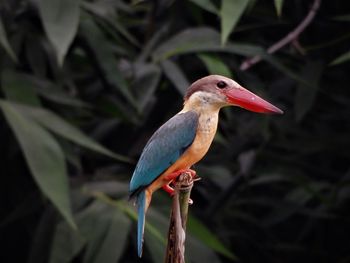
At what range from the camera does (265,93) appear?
5141mm

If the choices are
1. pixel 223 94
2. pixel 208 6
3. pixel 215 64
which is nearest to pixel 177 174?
pixel 223 94

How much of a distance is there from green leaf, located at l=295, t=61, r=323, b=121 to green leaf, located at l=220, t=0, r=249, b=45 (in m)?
0.81

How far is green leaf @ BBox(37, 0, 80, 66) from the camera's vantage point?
14.7 feet

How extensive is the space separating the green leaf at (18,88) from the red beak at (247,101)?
1873 mm

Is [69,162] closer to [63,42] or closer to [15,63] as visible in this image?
[15,63]

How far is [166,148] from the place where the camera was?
316 cm

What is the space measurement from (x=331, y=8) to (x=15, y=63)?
1.58 meters

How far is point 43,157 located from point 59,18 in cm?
58

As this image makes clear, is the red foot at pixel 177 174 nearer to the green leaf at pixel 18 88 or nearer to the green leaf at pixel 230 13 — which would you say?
the green leaf at pixel 230 13

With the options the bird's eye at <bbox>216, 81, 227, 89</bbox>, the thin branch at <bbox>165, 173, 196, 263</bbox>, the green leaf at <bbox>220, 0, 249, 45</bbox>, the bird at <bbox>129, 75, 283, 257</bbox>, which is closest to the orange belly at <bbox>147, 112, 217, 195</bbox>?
the bird at <bbox>129, 75, 283, 257</bbox>

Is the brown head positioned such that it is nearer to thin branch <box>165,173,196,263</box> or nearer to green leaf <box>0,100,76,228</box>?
thin branch <box>165,173,196,263</box>

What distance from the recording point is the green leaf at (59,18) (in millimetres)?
4489

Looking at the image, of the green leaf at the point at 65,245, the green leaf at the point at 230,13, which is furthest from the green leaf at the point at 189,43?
the green leaf at the point at 65,245

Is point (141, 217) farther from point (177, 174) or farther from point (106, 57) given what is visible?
point (106, 57)
